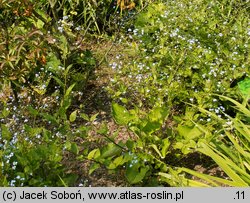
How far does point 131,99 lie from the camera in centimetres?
385

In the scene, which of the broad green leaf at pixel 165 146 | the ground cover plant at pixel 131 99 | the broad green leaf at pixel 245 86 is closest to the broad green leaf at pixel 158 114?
the ground cover plant at pixel 131 99

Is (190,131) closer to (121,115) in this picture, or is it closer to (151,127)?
(151,127)

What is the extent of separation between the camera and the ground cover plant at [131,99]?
294 cm

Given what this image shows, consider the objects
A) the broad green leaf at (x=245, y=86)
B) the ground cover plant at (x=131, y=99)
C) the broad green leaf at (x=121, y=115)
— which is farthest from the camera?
the broad green leaf at (x=245, y=86)

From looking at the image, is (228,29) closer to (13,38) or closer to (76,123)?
(76,123)

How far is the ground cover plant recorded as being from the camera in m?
2.94

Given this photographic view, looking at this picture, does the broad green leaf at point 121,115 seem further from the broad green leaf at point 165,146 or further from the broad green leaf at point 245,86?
the broad green leaf at point 245,86

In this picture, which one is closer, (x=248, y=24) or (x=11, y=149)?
(x=11, y=149)

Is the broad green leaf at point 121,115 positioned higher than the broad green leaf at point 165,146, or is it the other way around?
the broad green leaf at point 121,115

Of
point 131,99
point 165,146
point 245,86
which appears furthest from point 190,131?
point 131,99

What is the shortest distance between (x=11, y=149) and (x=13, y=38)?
824mm

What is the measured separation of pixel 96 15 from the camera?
15.9ft
